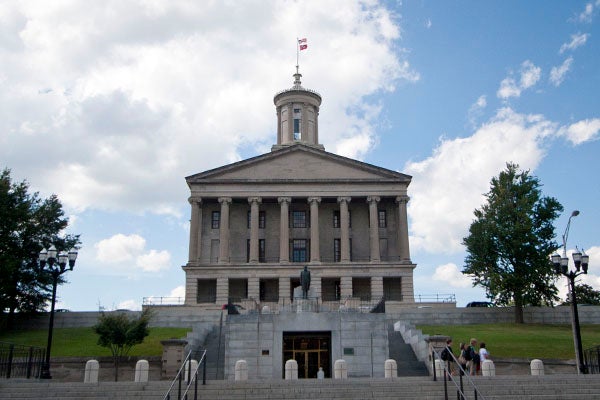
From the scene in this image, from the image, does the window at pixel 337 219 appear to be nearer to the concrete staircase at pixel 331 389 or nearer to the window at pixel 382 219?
the window at pixel 382 219

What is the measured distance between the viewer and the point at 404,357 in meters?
32.8

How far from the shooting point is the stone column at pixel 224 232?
62000 millimetres

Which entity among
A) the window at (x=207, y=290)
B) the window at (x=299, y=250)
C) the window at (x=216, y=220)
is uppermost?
the window at (x=216, y=220)

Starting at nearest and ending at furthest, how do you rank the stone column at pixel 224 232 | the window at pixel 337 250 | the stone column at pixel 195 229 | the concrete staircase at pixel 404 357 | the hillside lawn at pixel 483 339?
the concrete staircase at pixel 404 357
the hillside lawn at pixel 483 339
the stone column at pixel 195 229
the stone column at pixel 224 232
the window at pixel 337 250

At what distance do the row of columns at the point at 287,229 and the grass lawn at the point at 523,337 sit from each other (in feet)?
55.8

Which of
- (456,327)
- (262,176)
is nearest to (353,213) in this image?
(262,176)

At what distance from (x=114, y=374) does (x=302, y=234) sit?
3501 centimetres

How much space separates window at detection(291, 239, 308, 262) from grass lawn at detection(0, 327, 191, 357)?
70.7ft

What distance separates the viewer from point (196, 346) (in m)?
34.9

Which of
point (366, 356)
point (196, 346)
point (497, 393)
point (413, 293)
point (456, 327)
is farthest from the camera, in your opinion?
point (413, 293)

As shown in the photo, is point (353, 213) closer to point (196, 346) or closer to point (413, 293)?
point (413, 293)

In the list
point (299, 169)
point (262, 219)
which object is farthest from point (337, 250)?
point (299, 169)

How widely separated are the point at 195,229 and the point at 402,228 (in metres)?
20.2

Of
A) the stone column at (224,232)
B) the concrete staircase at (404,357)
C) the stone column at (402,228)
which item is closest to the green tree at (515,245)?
the stone column at (402,228)
